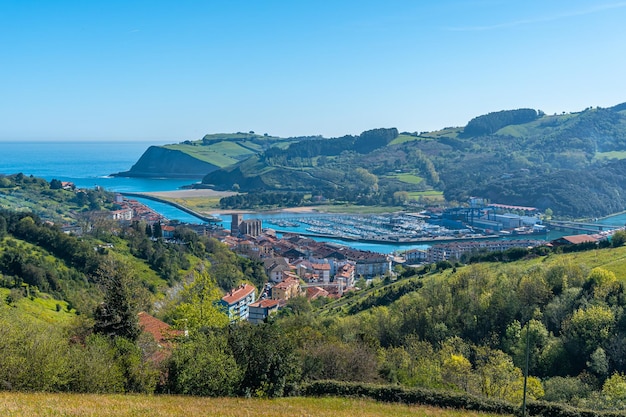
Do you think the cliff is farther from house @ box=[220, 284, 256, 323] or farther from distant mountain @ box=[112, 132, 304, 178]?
house @ box=[220, 284, 256, 323]

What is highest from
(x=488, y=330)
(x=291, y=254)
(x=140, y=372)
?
(x=140, y=372)

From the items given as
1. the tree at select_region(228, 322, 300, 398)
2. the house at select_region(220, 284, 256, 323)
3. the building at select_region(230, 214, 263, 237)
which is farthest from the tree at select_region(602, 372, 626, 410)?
the building at select_region(230, 214, 263, 237)

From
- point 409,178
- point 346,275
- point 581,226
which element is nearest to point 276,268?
point 346,275

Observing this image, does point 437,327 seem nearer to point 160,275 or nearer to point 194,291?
point 194,291

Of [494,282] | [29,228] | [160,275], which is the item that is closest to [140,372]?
[494,282]

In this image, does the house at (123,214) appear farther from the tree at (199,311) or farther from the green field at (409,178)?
the green field at (409,178)

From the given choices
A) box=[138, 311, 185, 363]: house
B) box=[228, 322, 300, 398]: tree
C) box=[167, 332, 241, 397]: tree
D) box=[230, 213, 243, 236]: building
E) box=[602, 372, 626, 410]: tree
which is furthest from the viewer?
box=[230, 213, 243, 236]: building
